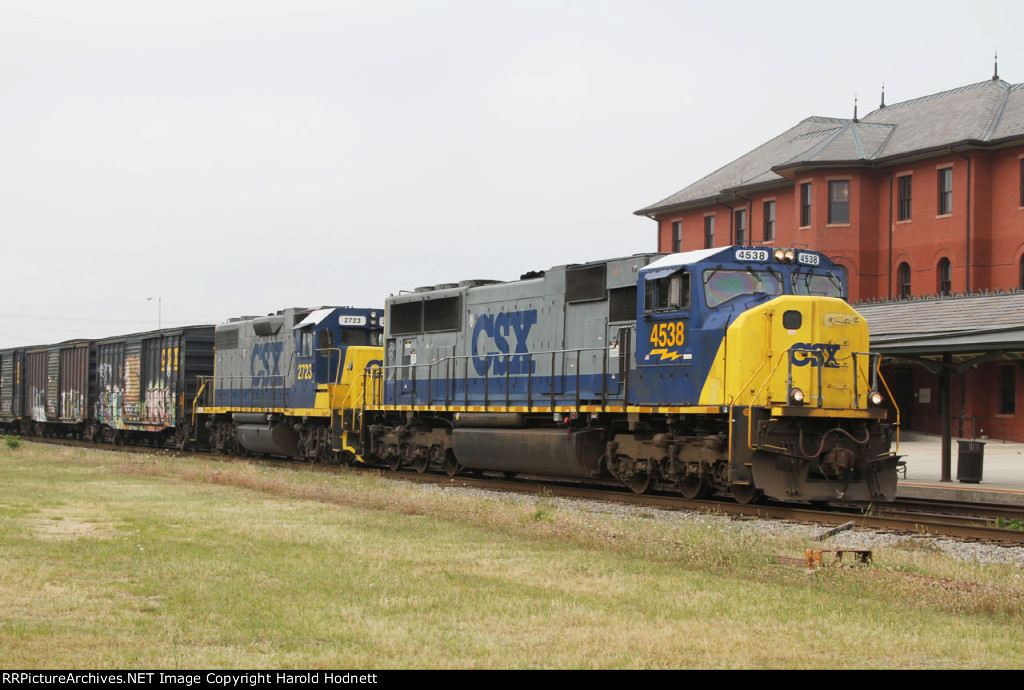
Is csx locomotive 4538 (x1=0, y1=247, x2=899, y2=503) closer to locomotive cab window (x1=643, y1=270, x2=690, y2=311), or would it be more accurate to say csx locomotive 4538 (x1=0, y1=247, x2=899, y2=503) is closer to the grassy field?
locomotive cab window (x1=643, y1=270, x2=690, y2=311)

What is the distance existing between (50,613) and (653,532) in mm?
6628

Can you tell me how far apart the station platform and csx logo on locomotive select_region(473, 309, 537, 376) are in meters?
6.93

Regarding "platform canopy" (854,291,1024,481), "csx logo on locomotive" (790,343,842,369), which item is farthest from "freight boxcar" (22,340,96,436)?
"csx logo on locomotive" (790,343,842,369)

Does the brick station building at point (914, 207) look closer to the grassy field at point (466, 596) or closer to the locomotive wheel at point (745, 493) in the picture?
the locomotive wheel at point (745, 493)

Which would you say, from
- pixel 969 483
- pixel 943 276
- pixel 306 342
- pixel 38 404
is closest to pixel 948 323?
pixel 969 483

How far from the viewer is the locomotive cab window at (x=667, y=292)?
16328 millimetres

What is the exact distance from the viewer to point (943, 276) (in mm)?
44625

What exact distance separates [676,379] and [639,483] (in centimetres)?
232

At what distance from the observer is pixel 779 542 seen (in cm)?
1148

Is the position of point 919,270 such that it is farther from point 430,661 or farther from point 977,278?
point 430,661

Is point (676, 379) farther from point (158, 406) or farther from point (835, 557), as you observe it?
point (158, 406)

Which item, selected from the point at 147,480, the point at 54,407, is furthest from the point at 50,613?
the point at 54,407

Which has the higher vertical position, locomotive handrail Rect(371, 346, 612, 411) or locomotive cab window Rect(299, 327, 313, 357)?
locomotive cab window Rect(299, 327, 313, 357)

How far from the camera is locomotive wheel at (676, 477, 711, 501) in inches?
652
